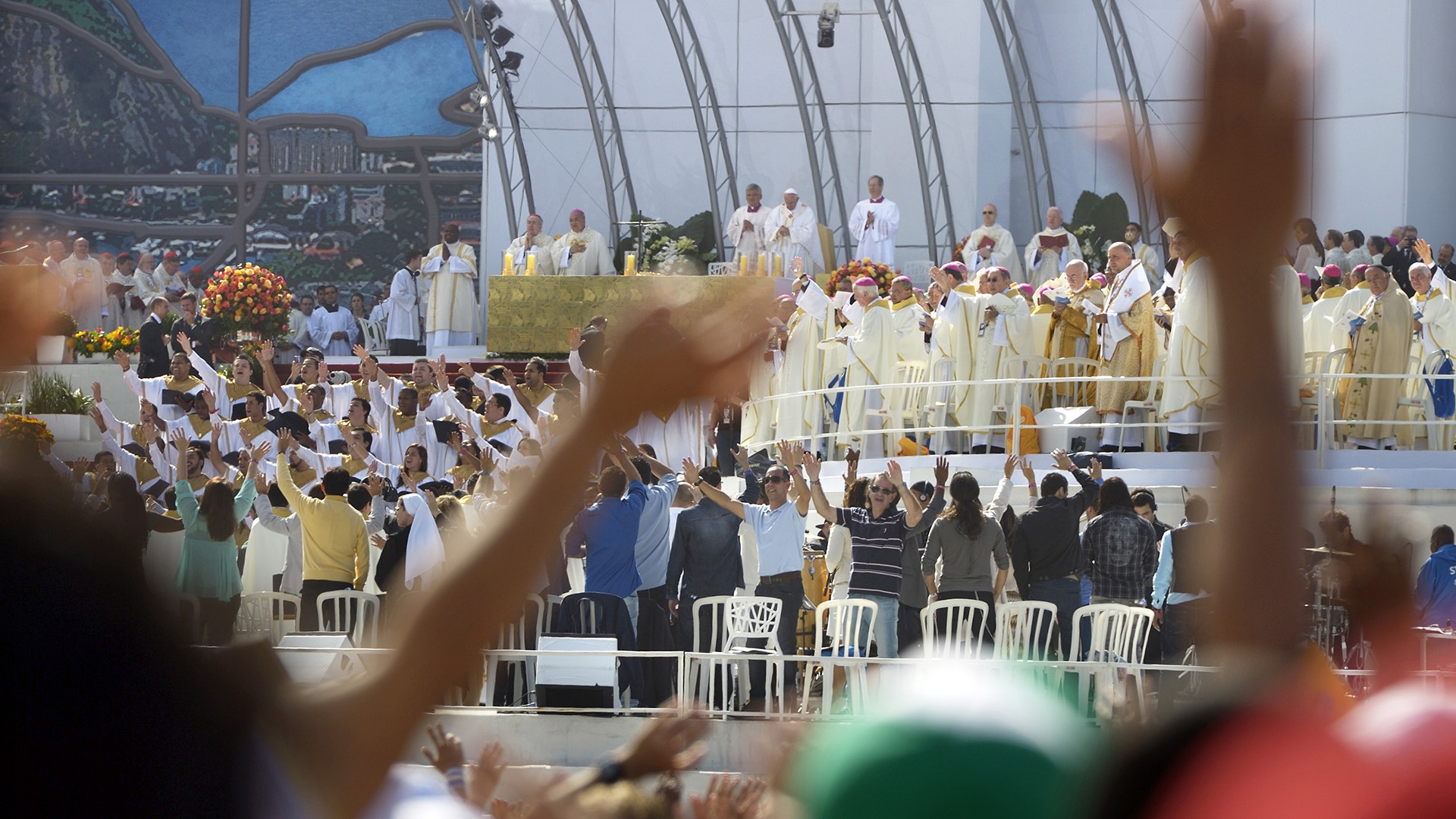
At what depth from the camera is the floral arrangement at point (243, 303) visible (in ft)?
65.4

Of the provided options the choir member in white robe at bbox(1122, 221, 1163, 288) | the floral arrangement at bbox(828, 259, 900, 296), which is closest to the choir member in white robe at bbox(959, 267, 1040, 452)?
the floral arrangement at bbox(828, 259, 900, 296)

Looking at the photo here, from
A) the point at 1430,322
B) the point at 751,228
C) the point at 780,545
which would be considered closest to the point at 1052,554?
the point at 780,545

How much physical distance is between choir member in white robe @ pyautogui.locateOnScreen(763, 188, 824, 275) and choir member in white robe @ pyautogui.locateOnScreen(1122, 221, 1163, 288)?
3.97m

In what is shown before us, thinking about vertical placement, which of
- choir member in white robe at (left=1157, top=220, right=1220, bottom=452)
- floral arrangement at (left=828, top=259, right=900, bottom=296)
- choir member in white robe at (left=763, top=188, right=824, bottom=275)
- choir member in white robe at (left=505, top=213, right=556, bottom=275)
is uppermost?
choir member in white robe at (left=763, top=188, right=824, bottom=275)

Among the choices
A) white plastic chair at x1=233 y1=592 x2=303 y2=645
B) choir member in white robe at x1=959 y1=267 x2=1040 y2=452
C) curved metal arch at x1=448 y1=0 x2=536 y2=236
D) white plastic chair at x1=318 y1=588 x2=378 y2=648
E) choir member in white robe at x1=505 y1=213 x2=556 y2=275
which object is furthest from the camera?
curved metal arch at x1=448 y1=0 x2=536 y2=236

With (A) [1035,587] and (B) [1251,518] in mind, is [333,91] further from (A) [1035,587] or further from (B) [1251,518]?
(B) [1251,518]

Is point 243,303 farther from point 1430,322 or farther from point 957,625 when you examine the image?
point 1430,322

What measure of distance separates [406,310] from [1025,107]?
9564 mm

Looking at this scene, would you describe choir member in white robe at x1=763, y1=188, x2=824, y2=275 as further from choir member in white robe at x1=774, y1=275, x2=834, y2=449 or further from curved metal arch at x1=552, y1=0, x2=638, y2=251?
choir member in white robe at x1=774, y1=275, x2=834, y2=449

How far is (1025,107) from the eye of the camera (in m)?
26.3

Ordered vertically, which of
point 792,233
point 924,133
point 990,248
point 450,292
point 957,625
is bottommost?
point 957,625

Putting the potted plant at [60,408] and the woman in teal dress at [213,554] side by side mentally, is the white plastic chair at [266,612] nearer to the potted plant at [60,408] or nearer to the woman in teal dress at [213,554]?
the woman in teal dress at [213,554]

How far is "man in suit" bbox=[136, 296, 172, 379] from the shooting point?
1919 cm

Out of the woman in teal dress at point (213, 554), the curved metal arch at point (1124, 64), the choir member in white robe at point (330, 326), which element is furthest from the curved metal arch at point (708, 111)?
the woman in teal dress at point (213, 554)
